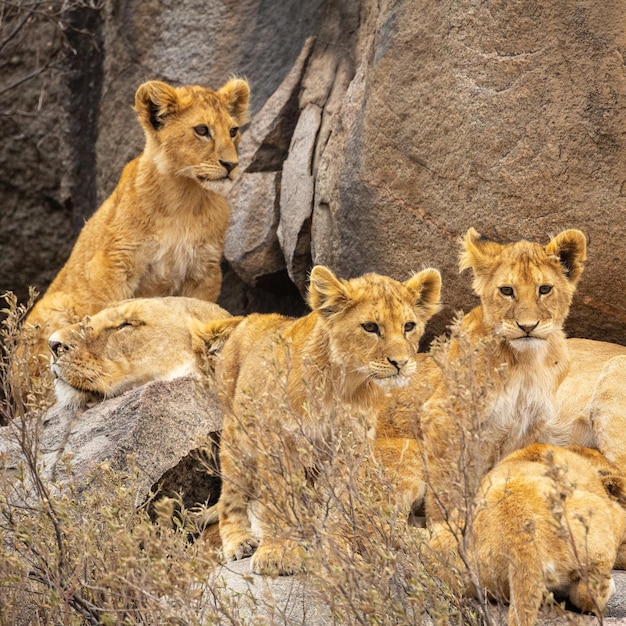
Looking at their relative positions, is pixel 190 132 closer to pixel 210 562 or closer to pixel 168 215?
pixel 168 215

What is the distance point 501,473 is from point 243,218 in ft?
15.4

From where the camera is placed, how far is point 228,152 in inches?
343

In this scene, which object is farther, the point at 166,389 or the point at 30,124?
the point at 30,124

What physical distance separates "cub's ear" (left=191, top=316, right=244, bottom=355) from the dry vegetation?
2.10m

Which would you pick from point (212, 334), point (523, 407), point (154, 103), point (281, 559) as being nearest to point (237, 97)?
point (154, 103)

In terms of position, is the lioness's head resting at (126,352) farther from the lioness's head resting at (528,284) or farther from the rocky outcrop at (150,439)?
the lioness's head resting at (528,284)

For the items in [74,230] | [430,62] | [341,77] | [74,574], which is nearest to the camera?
[74,574]

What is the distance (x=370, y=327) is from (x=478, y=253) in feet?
3.24

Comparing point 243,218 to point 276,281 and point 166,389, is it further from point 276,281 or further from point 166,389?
point 166,389

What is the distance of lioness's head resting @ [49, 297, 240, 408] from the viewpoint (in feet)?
24.5

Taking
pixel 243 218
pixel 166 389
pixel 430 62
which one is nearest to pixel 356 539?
pixel 166 389

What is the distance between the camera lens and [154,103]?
8.80 m

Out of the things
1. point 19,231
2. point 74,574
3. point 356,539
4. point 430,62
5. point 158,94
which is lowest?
point 19,231

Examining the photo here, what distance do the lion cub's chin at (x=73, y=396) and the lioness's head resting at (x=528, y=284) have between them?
259 centimetres
